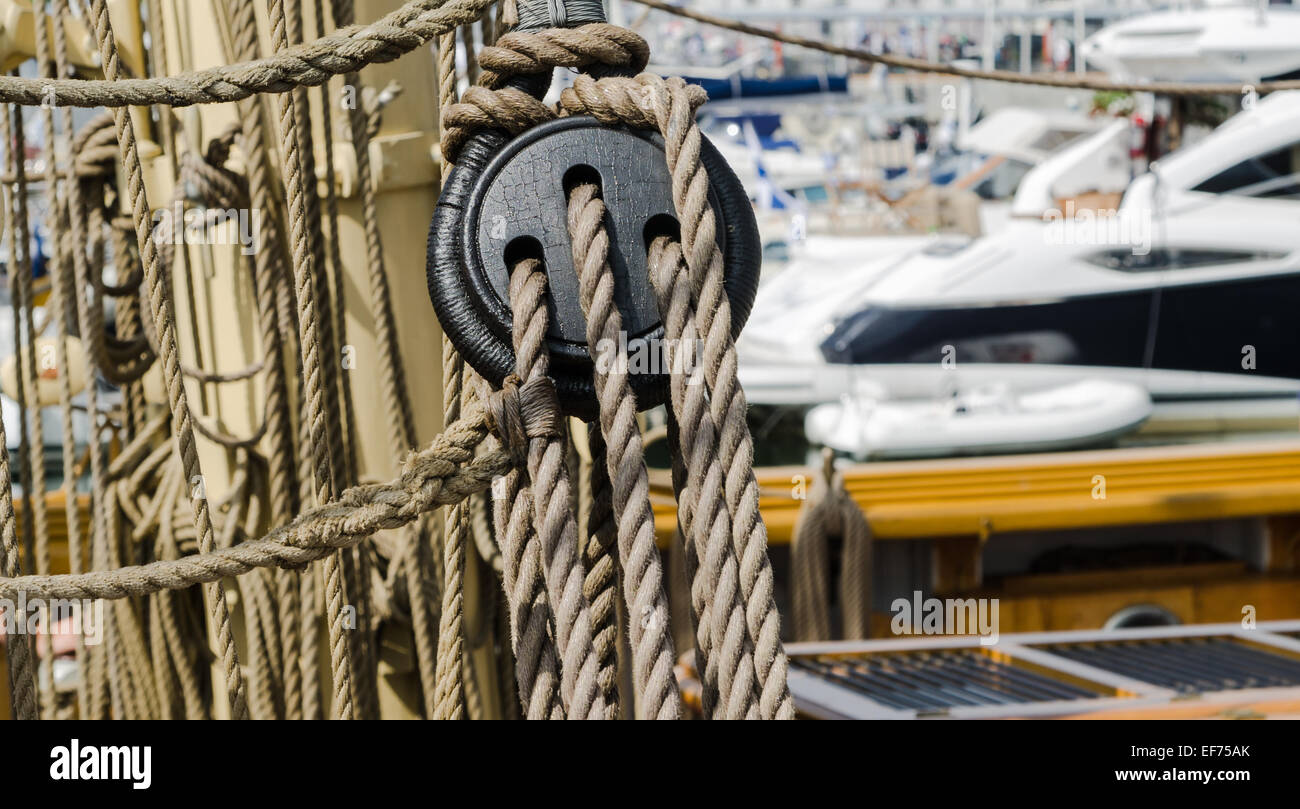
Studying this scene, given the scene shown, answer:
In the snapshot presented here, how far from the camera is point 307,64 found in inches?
41.8

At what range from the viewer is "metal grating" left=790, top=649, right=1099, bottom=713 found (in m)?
2.77

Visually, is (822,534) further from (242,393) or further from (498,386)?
(498,386)

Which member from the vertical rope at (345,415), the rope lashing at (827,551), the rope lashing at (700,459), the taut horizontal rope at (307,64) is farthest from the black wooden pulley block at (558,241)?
the rope lashing at (827,551)

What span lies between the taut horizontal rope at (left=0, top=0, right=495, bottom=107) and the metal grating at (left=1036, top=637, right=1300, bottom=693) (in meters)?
2.34

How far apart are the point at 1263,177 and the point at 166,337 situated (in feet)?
22.9

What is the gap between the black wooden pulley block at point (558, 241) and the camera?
0.97 metres

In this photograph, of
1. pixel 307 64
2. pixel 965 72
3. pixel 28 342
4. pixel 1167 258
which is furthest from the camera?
pixel 1167 258

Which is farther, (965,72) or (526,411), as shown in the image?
(965,72)

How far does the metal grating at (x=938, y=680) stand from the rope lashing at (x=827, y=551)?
709mm

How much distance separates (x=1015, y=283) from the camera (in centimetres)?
692

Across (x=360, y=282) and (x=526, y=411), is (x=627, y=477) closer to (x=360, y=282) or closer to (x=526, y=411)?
(x=526, y=411)

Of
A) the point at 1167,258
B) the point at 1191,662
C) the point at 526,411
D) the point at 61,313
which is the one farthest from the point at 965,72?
the point at 1167,258
